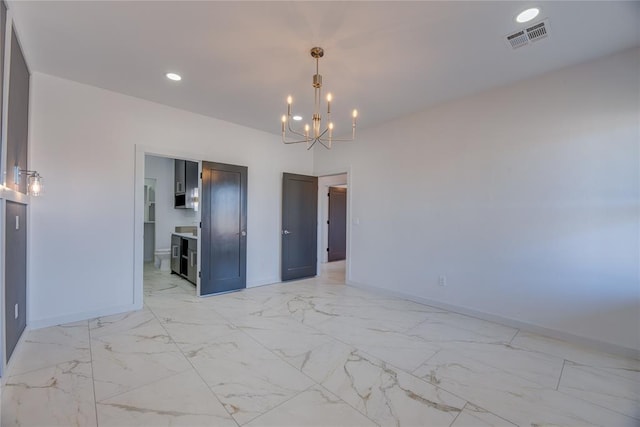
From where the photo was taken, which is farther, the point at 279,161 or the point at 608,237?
the point at 279,161

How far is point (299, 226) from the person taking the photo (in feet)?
17.5

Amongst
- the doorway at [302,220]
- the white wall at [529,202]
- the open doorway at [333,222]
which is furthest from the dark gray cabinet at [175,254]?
the white wall at [529,202]

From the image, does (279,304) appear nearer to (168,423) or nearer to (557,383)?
(168,423)

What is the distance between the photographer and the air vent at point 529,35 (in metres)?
2.20

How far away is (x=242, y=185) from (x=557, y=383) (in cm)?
432

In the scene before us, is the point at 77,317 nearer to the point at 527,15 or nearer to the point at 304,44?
the point at 304,44

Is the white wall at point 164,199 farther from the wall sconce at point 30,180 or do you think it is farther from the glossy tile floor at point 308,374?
the wall sconce at point 30,180

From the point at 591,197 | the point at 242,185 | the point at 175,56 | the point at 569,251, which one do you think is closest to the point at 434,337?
the point at 569,251

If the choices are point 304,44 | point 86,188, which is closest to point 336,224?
point 86,188

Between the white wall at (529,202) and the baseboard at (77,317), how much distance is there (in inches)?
142

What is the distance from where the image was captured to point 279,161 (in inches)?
202

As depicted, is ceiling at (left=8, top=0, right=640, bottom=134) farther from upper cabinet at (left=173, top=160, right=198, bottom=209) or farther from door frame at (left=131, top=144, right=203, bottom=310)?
upper cabinet at (left=173, top=160, right=198, bottom=209)

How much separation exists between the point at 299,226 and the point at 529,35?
13.4 feet

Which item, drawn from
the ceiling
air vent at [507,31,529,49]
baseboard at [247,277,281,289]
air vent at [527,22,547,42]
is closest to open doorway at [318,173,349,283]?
baseboard at [247,277,281,289]
